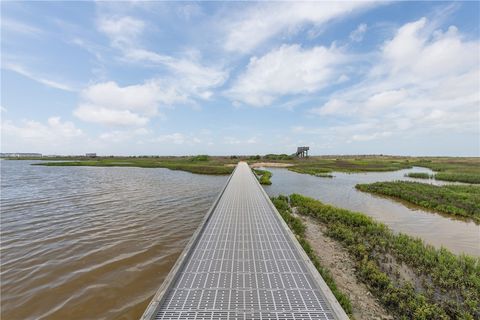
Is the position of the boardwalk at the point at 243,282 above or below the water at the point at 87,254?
above

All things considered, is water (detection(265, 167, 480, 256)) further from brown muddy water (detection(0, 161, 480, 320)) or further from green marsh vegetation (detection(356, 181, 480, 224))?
green marsh vegetation (detection(356, 181, 480, 224))

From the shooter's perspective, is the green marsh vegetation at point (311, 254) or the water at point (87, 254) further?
the water at point (87, 254)

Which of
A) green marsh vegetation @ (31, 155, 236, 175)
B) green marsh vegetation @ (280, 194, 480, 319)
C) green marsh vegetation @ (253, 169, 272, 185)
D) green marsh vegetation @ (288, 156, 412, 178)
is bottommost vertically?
green marsh vegetation @ (280, 194, 480, 319)

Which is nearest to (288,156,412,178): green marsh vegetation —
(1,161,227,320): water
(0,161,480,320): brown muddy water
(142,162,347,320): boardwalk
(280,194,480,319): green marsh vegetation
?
(0,161,480,320): brown muddy water

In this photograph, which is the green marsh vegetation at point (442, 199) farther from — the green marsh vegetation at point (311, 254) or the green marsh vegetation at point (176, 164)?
the green marsh vegetation at point (176, 164)

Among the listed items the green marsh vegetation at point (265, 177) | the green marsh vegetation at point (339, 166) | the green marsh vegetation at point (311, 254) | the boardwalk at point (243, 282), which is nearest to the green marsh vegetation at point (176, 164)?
the green marsh vegetation at point (339, 166)

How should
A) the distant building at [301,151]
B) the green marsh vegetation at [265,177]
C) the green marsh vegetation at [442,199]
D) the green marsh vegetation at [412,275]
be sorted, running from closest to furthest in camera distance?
1. the green marsh vegetation at [412,275]
2. the green marsh vegetation at [442,199]
3. the green marsh vegetation at [265,177]
4. the distant building at [301,151]

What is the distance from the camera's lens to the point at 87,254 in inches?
273

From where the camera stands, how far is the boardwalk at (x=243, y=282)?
3551 mm

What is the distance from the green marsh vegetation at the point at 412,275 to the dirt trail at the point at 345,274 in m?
0.21

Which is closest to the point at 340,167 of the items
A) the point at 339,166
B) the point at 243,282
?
the point at 339,166

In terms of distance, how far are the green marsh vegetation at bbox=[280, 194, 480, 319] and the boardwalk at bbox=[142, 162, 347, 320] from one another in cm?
208

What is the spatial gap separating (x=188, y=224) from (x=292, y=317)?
7.29 metres

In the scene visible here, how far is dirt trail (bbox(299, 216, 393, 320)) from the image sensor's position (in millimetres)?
4414
